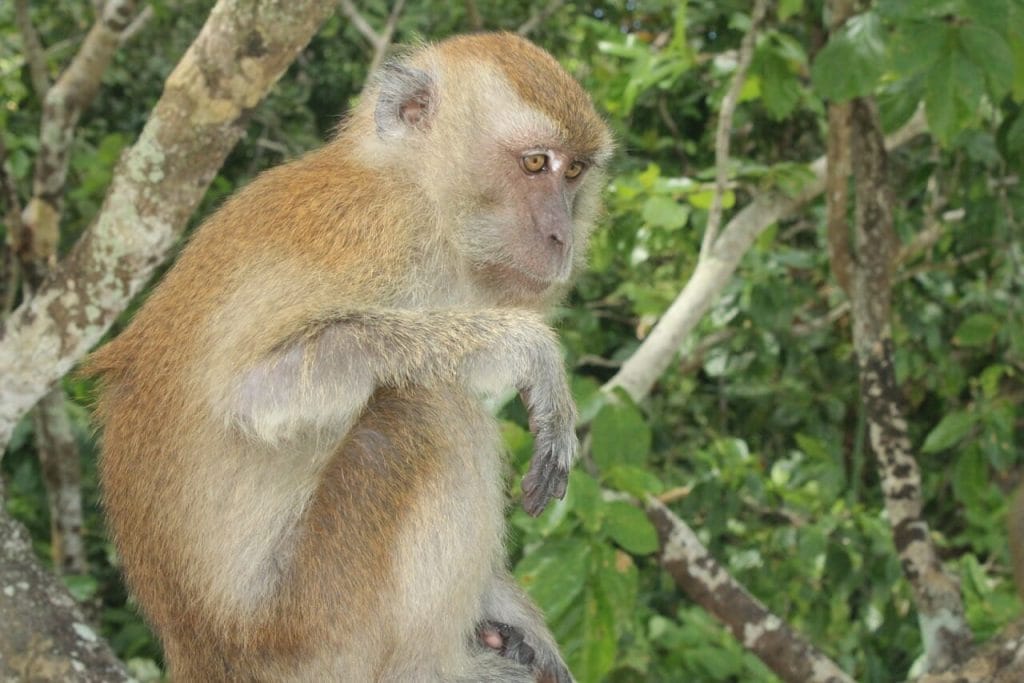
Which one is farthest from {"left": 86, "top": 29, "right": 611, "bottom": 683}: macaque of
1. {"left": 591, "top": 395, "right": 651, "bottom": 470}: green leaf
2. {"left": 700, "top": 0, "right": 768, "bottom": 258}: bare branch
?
{"left": 700, "top": 0, "right": 768, "bottom": 258}: bare branch

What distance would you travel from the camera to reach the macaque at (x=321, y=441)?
10.6 feet

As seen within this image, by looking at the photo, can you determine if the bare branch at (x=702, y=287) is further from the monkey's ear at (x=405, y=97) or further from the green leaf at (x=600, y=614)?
the monkey's ear at (x=405, y=97)

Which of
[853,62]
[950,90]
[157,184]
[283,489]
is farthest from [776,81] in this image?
[283,489]

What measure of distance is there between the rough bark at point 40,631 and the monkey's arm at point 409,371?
3.03 ft

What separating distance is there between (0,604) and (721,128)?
389 centimetres

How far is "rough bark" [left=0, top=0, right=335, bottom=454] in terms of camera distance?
3.96 metres

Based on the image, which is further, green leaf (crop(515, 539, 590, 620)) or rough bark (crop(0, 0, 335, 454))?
green leaf (crop(515, 539, 590, 620))

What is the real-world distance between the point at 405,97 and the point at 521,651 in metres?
1.95

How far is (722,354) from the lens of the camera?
7660mm

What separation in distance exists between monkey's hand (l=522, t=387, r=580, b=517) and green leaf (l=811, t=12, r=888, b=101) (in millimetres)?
2107

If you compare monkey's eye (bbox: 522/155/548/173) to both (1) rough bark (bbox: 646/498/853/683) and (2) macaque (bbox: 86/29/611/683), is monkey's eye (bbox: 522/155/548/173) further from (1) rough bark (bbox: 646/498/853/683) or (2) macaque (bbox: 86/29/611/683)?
(1) rough bark (bbox: 646/498/853/683)

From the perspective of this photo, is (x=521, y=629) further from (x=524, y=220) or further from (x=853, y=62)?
(x=853, y=62)

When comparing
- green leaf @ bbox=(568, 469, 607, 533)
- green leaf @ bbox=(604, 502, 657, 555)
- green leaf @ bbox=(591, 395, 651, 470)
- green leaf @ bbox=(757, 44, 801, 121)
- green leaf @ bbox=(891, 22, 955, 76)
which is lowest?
green leaf @ bbox=(604, 502, 657, 555)

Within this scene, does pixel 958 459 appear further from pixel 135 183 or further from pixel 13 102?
pixel 13 102
